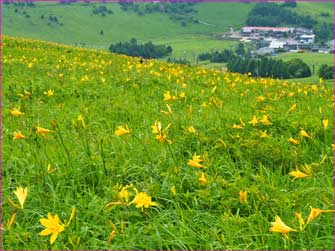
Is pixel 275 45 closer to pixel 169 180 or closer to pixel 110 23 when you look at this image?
pixel 169 180

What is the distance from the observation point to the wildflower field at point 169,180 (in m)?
2.44

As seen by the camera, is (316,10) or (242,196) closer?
(242,196)

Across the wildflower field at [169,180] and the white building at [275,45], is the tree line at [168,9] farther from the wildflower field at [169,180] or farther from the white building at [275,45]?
the wildflower field at [169,180]

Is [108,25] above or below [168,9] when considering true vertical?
below

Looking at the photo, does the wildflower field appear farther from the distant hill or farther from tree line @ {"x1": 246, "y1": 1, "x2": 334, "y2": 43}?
Result: tree line @ {"x1": 246, "y1": 1, "x2": 334, "y2": 43}

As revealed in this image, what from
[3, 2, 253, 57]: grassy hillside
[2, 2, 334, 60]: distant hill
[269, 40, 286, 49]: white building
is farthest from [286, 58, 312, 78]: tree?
[2, 2, 334, 60]: distant hill

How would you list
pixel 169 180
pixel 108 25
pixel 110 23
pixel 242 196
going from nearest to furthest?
pixel 242 196 → pixel 169 180 → pixel 108 25 → pixel 110 23

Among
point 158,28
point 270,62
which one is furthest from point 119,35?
point 270,62

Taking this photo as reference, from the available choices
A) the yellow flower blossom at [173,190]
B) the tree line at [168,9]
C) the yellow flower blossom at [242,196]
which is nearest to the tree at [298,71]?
the yellow flower blossom at [173,190]

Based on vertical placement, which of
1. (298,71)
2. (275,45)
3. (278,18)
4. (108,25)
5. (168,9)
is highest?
(168,9)

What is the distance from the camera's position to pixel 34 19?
118875 mm

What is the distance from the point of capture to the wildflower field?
2436mm

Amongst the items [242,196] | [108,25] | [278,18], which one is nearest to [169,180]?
[242,196]

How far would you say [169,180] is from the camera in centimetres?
317
